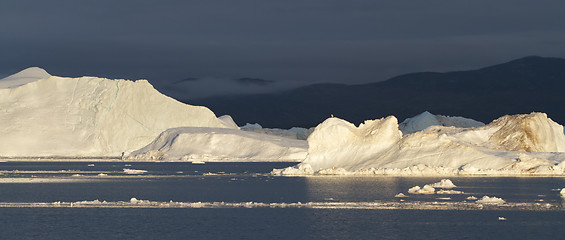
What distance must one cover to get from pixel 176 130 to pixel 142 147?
6.33 meters

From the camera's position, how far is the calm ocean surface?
3750 cm

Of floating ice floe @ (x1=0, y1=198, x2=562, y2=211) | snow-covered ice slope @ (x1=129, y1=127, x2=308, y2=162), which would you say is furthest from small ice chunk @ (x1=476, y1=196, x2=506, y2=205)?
snow-covered ice slope @ (x1=129, y1=127, x2=308, y2=162)

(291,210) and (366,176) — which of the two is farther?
(366,176)

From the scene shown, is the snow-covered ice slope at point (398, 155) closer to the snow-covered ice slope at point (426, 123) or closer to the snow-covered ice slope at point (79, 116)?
the snow-covered ice slope at point (79, 116)

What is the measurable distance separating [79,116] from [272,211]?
303ft

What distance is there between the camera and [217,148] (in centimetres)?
12688

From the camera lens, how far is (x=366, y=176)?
77875mm

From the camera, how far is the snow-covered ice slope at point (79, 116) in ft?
423

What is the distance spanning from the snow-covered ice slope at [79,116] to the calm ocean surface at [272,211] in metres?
60.2

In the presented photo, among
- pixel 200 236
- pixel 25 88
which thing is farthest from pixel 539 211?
pixel 25 88

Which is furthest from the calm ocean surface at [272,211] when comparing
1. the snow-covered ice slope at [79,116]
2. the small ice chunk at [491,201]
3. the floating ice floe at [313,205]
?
the snow-covered ice slope at [79,116]

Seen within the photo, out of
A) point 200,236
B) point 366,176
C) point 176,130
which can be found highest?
point 176,130

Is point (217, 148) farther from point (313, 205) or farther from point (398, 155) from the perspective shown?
point (313, 205)

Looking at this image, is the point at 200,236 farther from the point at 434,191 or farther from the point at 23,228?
the point at 434,191
